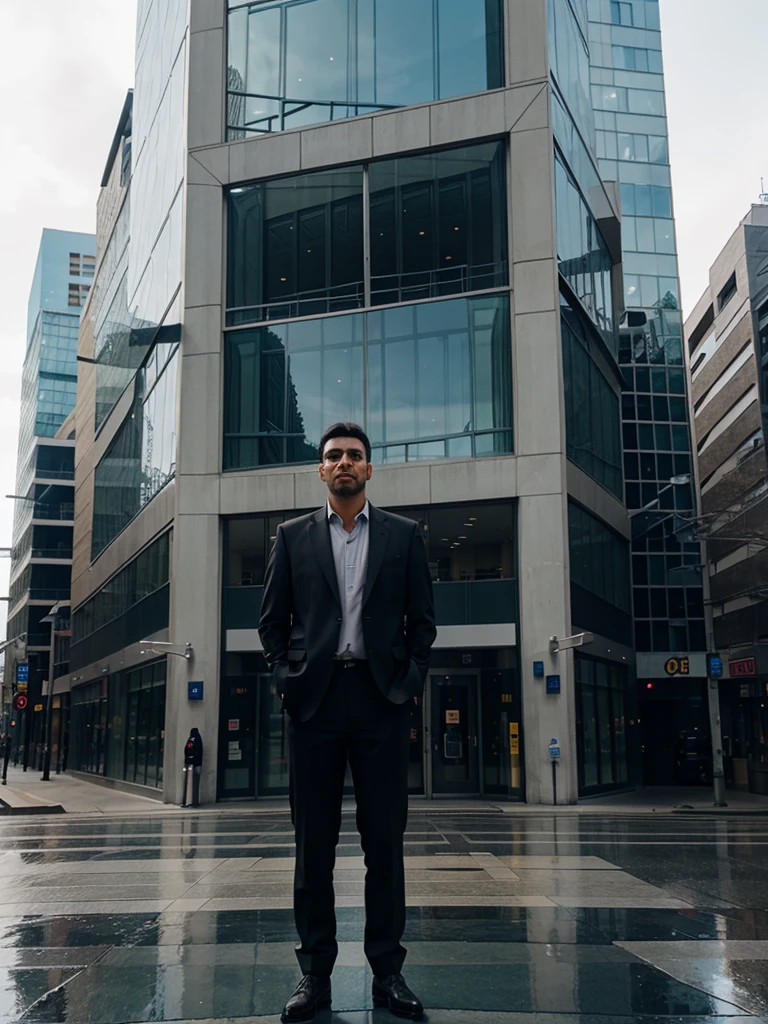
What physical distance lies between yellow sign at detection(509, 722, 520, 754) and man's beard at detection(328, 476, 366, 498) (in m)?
20.7

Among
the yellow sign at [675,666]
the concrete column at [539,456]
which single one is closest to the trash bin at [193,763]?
the concrete column at [539,456]

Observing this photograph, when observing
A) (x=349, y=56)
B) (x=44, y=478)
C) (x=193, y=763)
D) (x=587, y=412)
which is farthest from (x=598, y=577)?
(x=44, y=478)

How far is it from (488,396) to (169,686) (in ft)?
36.2

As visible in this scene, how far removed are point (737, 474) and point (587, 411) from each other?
1790 centimetres

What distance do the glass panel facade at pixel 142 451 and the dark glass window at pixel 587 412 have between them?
10.6 metres

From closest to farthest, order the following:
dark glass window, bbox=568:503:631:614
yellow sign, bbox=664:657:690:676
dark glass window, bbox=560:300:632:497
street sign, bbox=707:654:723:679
→ street sign, bbox=707:654:723:679
dark glass window, bbox=568:503:631:614
dark glass window, bbox=560:300:632:497
yellow sign, bbox=664:657:690:676

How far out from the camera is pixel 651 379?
48625 mm

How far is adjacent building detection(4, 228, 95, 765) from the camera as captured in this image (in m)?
87.3

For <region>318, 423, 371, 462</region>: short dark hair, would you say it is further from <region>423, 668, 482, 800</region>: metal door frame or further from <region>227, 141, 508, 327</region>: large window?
<region>227, 141, 508, 327</region>: large window

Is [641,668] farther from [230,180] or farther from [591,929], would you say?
[591,929]

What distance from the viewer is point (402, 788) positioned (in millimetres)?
4629

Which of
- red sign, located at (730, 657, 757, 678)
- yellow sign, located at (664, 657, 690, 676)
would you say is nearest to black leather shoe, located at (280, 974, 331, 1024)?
yellow sign, located at (664, 657, 690, 676)

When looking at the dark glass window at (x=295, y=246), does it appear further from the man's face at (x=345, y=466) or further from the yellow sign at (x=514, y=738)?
the man's face at (x=345, y=466)

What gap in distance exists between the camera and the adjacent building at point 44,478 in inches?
3438
